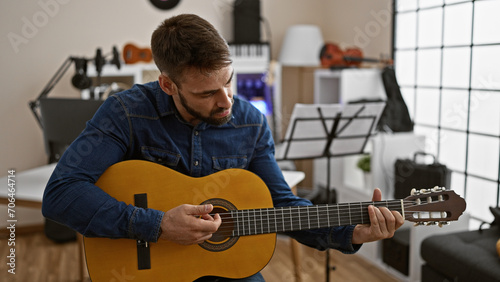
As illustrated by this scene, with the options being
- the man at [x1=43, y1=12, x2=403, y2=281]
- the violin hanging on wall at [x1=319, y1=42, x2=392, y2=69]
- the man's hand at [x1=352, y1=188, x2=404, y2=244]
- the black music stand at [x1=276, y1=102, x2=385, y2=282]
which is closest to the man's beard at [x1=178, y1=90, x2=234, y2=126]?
the man at [x1=43, y1=12, x2=403, y2=281]

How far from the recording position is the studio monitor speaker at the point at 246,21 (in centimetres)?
411

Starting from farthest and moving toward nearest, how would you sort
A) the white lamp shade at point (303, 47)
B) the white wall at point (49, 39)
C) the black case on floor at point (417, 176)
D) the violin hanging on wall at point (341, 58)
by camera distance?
the white lamp shade at point (303, 47) < the white wall at point (49, 39) < the violin hanging on wall at point (341, 58) < the black case on floor at point (417, 176)

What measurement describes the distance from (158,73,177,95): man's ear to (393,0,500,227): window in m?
2.18

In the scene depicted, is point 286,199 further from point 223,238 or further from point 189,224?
point 189,224

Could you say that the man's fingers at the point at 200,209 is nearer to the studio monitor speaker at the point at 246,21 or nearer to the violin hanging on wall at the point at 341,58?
the violin hanging on wall at the point at 341,58

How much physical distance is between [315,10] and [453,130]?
2.03 metres

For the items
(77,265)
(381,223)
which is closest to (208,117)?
(381,223)

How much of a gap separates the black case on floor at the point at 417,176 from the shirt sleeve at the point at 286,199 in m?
1.39

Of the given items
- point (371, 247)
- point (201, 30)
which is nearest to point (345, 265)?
point (371, 247)

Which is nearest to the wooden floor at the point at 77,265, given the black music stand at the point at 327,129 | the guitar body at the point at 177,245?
the black music stand at the point at 327,129

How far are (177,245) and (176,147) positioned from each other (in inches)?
13.5

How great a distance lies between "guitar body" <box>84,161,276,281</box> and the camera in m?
1.38

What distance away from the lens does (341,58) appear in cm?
353

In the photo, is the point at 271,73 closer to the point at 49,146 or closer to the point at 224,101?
the point at 49,146
